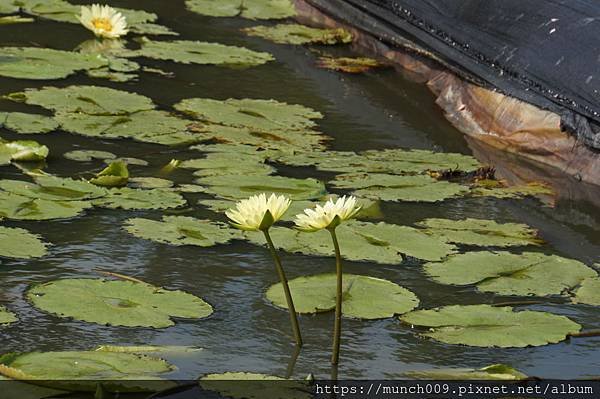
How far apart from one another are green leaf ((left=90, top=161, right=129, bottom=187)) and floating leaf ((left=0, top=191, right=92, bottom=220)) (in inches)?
5.9

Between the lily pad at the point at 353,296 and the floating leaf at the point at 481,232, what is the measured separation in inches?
16.1

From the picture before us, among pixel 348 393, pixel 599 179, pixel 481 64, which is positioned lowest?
pixel 348 393

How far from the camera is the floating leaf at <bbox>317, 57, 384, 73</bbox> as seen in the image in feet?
15.2

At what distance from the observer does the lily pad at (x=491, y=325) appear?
2375 mm

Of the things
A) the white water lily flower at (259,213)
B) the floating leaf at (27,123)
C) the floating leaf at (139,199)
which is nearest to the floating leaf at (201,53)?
the floating leaf at (27,123)

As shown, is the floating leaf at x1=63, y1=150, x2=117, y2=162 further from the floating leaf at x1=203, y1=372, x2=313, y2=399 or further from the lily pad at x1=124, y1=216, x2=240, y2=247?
the floating leaf at x1=203, y1=372, x2=313, y2=399

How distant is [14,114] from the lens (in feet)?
11.9

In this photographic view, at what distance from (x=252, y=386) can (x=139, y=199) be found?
3.35 ft

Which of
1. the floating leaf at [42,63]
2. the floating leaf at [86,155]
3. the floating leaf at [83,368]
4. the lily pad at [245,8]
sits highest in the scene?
the lily pad at [245,8]

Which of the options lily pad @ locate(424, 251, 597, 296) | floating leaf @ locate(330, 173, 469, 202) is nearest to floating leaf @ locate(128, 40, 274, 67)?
floating leaf @ locate(330, 173, 469, 202)

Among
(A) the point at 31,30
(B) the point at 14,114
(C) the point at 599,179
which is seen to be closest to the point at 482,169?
(C) the point at 599,179

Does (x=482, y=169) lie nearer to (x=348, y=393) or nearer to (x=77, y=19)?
(x=348, y=393)

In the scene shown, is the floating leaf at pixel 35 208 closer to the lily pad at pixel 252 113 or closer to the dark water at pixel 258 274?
the dark water at pixel 258 274

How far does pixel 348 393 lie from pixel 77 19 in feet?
10.2
